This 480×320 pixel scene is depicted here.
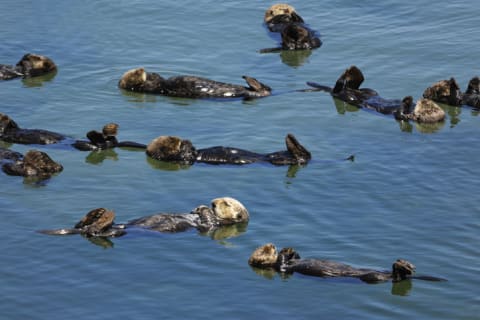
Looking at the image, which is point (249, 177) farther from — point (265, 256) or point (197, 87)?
point (197, 87)

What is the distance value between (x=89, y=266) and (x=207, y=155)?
360cm

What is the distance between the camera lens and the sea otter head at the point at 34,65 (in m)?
19.5

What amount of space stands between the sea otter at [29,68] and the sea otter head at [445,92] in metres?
6.96

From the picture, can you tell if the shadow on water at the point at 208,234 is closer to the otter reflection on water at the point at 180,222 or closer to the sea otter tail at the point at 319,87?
the otter reflection on water at the point at 180,222

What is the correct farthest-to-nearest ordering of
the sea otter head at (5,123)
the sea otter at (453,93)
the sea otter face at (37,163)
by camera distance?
the sea otter at (453,93), the sea otter head at (5,123), the sea otter face at (37,163)

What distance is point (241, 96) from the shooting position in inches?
707

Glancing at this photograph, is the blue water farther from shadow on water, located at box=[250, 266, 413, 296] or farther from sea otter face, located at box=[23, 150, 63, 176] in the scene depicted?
sea otter face, located at box=[23, 150, 63, 176]

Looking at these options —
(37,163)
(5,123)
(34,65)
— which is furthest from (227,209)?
(34,65)

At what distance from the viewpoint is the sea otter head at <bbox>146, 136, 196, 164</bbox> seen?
15.0 meters

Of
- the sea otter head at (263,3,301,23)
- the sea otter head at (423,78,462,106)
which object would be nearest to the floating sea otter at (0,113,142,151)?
the sea otter head at (423,78,462,106)

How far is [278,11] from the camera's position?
22453 mm

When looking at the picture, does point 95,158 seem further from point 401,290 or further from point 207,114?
point 401,290

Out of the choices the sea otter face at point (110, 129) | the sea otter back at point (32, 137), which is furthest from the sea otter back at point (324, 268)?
the sea otter back at point (32, 137)

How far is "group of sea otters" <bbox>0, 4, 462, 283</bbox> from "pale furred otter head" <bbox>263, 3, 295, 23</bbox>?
0.01 meters
